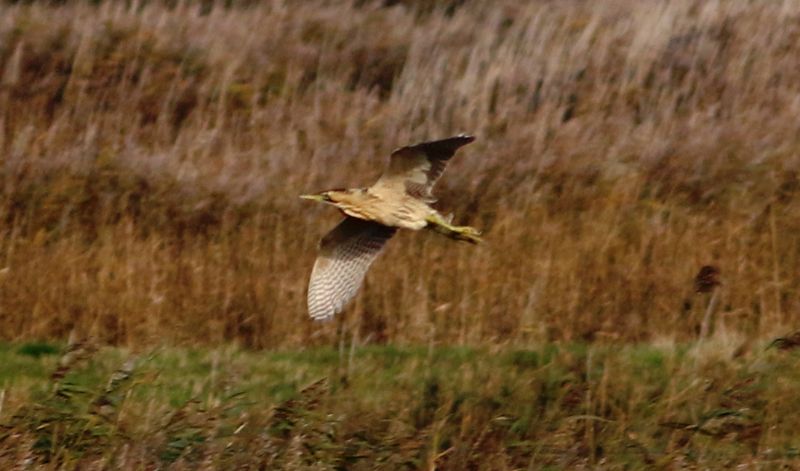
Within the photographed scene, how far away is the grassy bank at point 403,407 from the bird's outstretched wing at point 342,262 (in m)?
0.30

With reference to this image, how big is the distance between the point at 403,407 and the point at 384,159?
354 cm

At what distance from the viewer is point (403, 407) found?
22.9 ft

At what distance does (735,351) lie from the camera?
24.7 feet

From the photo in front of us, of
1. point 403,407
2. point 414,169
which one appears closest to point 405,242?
point 403,407

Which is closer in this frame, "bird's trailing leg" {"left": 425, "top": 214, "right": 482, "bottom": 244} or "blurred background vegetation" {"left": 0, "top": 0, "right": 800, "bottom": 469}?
"bird's trailing leg" {"left": 425, "top": 214, "right": 482, "bottom": 244}

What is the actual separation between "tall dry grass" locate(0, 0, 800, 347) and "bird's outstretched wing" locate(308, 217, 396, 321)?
1.69 metres

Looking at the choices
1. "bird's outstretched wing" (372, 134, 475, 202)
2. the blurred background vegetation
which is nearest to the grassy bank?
the blurred background vegetation

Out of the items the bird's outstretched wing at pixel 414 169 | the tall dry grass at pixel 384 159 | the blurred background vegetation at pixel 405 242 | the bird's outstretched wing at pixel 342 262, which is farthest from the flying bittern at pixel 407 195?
the tall dry grass at pixel 384 159

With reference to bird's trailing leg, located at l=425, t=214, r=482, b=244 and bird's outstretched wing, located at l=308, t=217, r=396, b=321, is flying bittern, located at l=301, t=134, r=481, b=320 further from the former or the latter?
bird's outstretched wing, located at l=308, t=217, r=396, b=321

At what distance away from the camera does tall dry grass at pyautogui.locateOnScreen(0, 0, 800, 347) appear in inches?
336

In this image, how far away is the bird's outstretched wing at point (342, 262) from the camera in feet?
21.6

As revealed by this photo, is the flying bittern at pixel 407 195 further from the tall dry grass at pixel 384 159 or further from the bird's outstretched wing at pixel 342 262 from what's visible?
the tall dry grass at pixel 384 159

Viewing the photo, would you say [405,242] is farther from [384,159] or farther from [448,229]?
[448,229]

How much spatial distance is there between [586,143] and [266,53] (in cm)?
321
